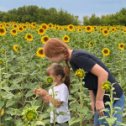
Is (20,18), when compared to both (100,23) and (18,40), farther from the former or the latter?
(18,40)

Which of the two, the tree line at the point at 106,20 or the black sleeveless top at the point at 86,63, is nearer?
the black sleeveless top at the point at 86,63

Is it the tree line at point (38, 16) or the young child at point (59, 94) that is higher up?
the tree line at point (38, 16)

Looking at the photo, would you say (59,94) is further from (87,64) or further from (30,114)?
(30,114)

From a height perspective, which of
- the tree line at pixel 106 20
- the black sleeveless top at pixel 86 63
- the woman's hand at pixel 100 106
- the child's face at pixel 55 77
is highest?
the tree line at pixel 106 20

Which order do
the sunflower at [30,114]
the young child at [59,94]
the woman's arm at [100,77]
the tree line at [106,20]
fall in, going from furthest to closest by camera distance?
the tree line at [106,20] < the young child at [59,94] < the woman's arm at [100,77] < the sunflower at [30,114]

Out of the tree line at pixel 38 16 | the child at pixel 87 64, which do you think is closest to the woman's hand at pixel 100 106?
the child at pixel 87 64

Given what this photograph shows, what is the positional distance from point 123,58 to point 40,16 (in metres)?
20.3

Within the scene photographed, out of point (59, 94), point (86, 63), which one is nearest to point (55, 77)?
point (59, 94)

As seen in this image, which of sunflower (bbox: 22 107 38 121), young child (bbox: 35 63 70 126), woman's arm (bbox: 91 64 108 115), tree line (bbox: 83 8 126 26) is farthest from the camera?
tree line (bbox: 83 8 126 26)

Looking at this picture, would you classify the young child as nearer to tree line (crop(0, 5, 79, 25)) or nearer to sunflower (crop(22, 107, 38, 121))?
sunflower (crop(22, 107, 38, 121))

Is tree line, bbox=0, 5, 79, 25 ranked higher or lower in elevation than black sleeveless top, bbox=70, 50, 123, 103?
higher

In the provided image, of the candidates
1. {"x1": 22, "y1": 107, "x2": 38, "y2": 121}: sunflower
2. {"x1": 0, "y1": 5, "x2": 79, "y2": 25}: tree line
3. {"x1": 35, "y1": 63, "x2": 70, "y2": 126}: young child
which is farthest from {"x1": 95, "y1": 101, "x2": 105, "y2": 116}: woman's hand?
{"x1": 0, "y1": 5, "x2": 79, "y2": 25}: tree line

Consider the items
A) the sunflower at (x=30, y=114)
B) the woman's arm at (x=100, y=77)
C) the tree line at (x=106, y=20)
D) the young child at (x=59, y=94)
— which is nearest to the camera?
the sunflower at (x=30, y=114)

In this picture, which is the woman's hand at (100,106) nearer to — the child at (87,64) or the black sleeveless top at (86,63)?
the child at (87,64)
